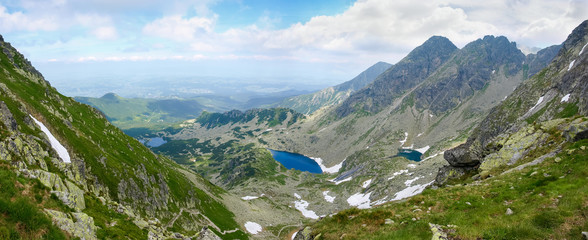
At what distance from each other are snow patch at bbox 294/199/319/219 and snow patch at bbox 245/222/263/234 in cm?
3763

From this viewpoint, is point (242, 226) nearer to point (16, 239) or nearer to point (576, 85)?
point (16, 239)

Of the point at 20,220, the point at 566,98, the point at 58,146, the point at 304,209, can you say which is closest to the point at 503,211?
the point at 20,220

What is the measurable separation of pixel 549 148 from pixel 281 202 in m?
134

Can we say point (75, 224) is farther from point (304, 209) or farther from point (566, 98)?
point (566, 98)

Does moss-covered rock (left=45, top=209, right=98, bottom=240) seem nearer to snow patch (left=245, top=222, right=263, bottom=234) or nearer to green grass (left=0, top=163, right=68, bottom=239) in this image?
green grass (left=0, top=163, right=68, bottom=239)

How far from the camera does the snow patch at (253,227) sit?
3981 inches

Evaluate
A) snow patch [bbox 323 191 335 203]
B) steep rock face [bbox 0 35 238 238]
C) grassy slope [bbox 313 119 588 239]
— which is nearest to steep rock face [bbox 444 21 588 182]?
grassy slope [bbox 313 119 588 239]

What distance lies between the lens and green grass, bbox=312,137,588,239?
1622cm

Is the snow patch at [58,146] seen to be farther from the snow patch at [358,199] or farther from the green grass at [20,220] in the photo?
the snow patch at [358,199]

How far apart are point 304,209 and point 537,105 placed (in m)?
137

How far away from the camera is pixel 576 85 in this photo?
111 metres

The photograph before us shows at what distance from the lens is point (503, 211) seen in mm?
20969

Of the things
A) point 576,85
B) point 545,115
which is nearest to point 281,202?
point 545,115

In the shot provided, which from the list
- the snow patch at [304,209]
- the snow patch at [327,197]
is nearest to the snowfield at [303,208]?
the snow patch at [304,209]
